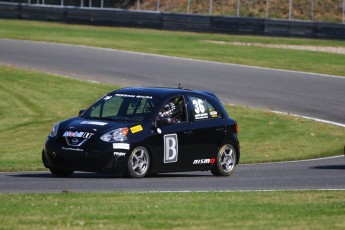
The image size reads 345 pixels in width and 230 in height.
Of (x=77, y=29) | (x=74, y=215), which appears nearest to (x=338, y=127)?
(x=74, y=215)

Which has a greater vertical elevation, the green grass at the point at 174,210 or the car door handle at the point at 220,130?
the green grass at the point at 174,210

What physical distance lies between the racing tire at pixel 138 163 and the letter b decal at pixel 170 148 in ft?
1.23

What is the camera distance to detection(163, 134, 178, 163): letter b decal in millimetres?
14661

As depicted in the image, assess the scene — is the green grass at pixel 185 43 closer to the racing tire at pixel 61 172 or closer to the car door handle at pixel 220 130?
the car door handle at pixel 220 130

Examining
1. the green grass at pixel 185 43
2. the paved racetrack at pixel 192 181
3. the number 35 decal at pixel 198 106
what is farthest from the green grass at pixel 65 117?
the green grass at pixel 185 43

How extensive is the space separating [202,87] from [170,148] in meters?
13.9

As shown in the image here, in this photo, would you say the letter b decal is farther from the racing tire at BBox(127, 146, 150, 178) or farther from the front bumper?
the front bumper

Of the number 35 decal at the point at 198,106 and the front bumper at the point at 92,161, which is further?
the number 35 decal at the point at 198,106

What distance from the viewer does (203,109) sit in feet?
51.1

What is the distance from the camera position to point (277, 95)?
27516mm

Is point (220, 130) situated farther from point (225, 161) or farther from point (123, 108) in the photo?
point (123, 108)

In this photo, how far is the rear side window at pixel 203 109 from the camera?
15.5m

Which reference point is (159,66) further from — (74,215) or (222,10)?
(74,215)

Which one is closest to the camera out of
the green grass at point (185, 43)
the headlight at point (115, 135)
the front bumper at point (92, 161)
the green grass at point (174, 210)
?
the green grass at point (174, 210)
